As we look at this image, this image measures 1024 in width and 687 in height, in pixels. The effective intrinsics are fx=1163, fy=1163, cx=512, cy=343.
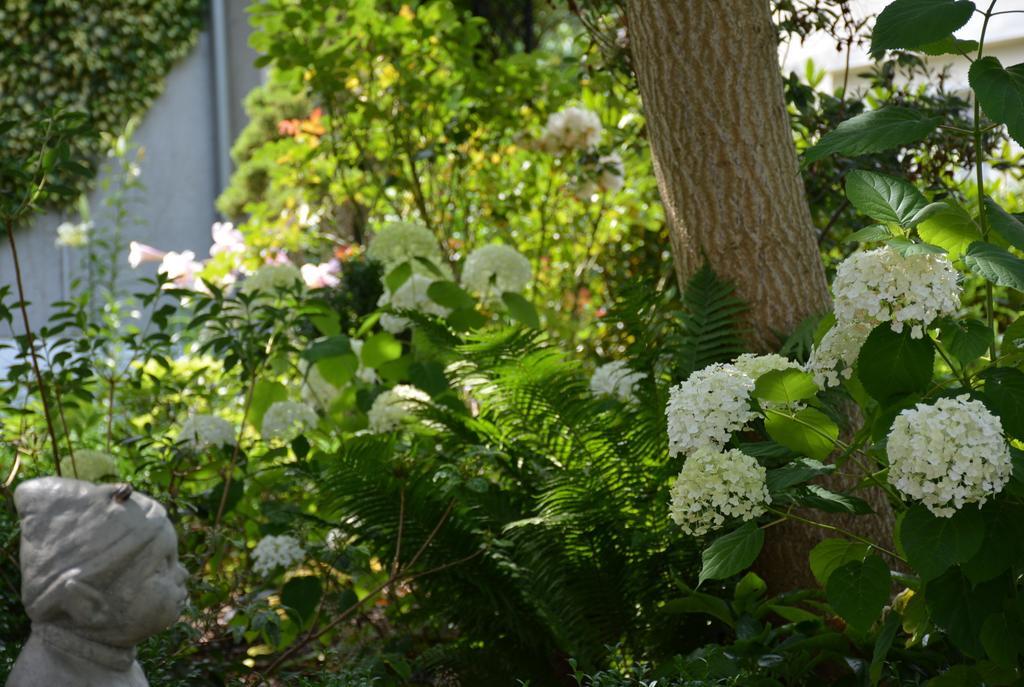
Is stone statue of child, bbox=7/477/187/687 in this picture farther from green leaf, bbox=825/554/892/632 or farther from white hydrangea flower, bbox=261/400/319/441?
white hydrangea flower, bbox=261/400/319/441

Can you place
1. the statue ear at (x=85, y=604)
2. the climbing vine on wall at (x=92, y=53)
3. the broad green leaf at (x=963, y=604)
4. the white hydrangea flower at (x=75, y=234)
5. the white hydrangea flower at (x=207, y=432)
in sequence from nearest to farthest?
the statue ear at (x=85, y=604) → the broad green leaf at (x=963, y=604) → the white hydrangea flower at (x=207, y=432) → the white hydrangea flower at (x=75, y=234) → the climbing vine on wall at (x=92, y=53)

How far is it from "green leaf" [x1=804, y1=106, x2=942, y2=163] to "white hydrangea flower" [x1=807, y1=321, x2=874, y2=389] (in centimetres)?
26

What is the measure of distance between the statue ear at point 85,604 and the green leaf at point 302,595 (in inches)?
45.6

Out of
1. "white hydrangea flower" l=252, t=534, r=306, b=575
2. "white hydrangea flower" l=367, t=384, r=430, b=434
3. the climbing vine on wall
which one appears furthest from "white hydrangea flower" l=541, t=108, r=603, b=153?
the climbing vine on wall

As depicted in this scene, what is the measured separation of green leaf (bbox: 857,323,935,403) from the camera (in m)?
1.61

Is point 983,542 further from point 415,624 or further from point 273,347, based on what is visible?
point 273,347

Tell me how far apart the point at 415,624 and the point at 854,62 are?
4234 millimetres

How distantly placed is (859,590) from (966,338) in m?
0.40

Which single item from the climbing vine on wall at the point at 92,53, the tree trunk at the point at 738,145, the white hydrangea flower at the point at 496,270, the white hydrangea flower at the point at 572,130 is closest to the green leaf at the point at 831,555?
the tree trunk at the point at 738,145

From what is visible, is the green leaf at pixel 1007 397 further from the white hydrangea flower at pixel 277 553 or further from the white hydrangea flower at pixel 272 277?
the white hydrangea flower at pixel 272 277

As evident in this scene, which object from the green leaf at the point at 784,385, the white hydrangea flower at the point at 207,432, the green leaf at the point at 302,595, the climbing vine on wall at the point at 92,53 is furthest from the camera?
the climbing vine on wall at the point at 92,53

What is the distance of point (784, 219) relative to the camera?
265 cm

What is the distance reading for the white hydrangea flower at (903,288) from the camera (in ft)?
5.13

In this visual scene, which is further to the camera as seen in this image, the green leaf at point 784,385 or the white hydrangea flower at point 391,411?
the white hydrangea flower at point 391,411
